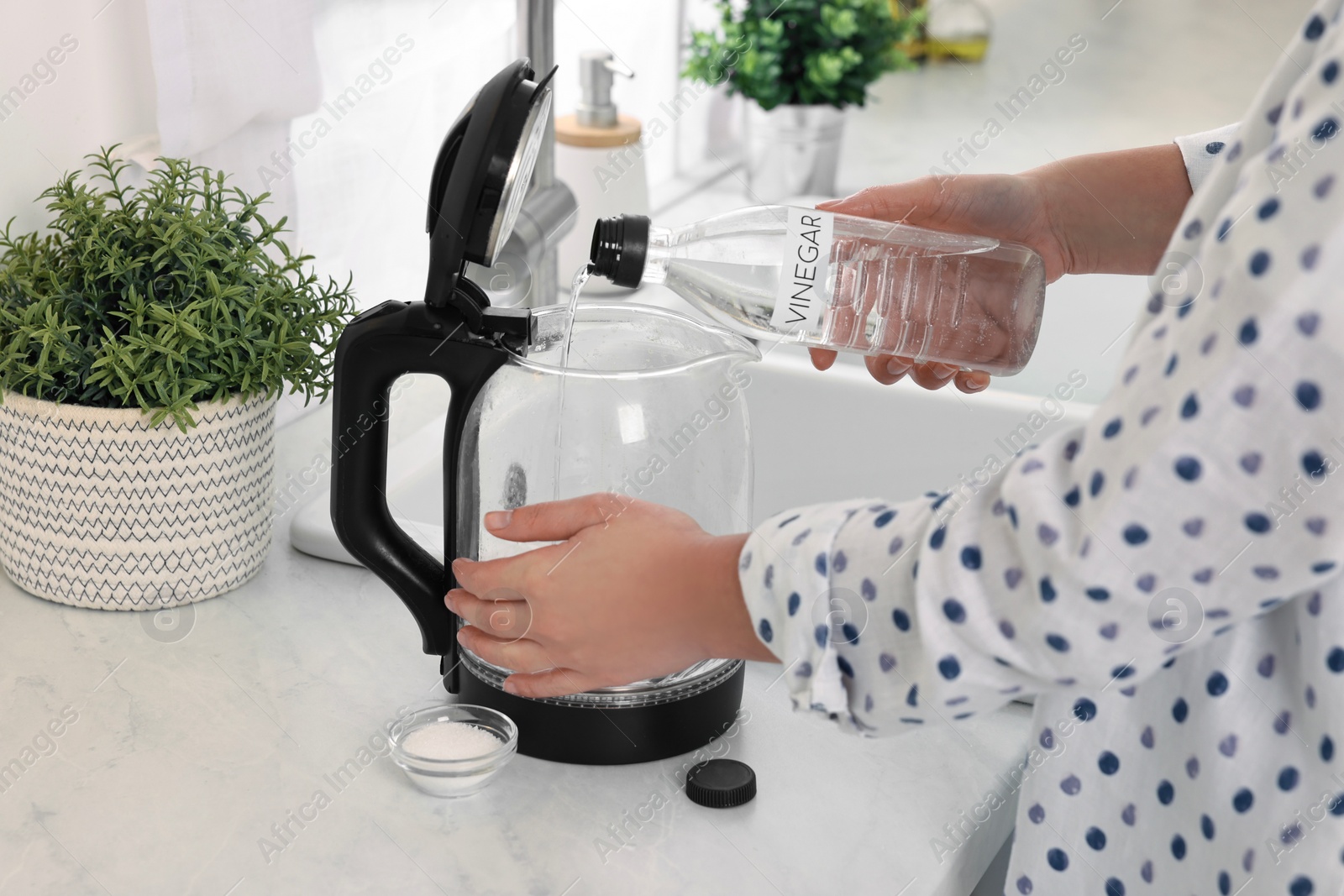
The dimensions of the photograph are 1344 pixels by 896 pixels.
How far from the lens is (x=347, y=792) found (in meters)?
0.56

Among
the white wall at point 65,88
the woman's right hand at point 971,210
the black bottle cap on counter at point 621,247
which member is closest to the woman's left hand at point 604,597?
the black bottle cap on counter at point 621,247

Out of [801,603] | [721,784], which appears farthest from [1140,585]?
[721,784]

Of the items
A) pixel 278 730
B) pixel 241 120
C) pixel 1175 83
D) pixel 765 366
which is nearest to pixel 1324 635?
pixel 278 730

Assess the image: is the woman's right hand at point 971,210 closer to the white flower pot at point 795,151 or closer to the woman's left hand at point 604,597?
the woman's left hand at point 604,597

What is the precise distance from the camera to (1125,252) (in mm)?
722

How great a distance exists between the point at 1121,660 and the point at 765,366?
2.03 feet

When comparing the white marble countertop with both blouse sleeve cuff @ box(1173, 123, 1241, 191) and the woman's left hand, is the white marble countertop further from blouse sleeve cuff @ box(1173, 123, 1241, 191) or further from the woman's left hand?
blouse sleeve cuff @ box(1173, 123, 1241, 191)

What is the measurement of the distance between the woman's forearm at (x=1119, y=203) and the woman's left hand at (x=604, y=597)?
1.16 ft

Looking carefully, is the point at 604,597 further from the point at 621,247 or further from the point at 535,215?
the point at 535,215

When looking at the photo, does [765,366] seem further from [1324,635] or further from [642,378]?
[1324,635]

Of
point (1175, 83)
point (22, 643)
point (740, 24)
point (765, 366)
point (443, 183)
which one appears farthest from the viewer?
point (1175, 83)

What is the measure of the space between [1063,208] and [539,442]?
1.16 ft

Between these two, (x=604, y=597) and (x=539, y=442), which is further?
(x=539, y=442)

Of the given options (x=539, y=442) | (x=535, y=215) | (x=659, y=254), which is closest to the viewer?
(x=539, y=442)
